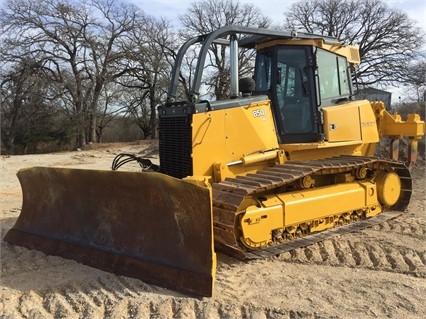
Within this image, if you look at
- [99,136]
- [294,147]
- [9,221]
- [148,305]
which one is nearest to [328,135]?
[294,147]

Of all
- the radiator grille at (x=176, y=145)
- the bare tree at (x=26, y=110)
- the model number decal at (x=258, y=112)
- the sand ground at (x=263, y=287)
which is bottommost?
the sand ground at (x=263, y=287)

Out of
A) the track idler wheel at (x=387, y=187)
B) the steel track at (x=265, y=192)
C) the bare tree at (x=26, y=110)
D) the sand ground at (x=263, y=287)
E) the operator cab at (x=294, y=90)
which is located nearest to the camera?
the sand ground at (x=263, y=287)

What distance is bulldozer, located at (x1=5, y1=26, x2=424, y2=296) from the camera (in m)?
4.50

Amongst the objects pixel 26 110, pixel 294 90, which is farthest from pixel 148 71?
pixel 294 90

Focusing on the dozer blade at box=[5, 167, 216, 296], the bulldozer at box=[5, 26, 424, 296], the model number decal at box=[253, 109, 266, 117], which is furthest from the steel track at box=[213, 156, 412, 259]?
the model number decal at box=[253, 109, 266, 117]

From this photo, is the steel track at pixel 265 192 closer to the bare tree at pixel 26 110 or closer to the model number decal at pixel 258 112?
the model number decal at pixel 258 112

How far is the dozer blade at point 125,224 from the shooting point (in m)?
4.25

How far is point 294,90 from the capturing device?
6.11 meters

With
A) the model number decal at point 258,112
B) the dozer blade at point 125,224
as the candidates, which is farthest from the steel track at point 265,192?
the model number decal at point 258,112

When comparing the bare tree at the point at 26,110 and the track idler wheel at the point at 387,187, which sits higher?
the bare tree at the point at 26,110

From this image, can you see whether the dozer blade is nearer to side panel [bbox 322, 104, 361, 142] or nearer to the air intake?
the air intake

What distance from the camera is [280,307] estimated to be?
3.83 metres

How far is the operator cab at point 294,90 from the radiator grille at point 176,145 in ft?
4.62

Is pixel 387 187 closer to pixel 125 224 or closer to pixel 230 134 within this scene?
pixel 230 134
